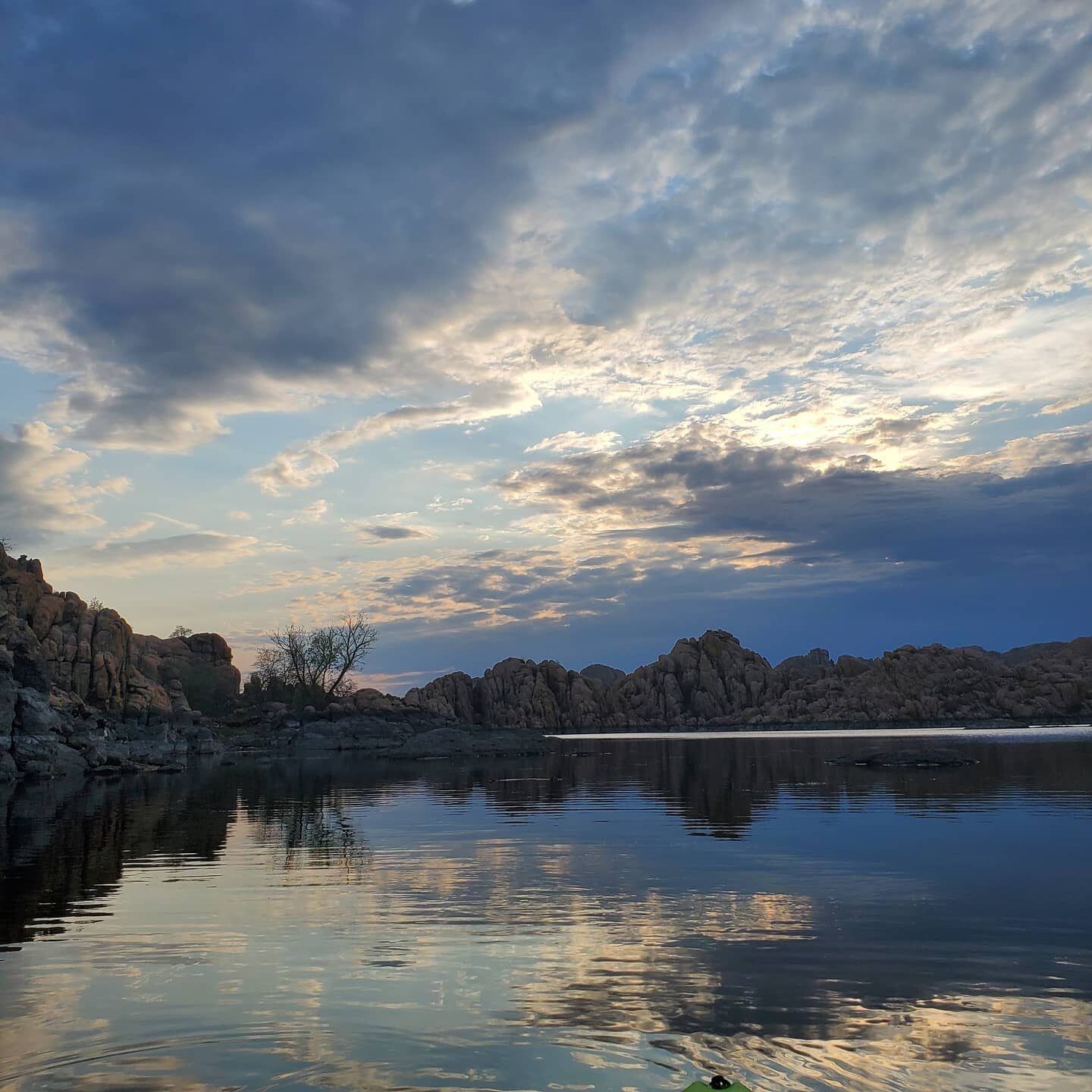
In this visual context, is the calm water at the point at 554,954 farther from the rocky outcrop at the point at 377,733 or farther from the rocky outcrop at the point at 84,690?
the rocky outcrop at the point at 377,733

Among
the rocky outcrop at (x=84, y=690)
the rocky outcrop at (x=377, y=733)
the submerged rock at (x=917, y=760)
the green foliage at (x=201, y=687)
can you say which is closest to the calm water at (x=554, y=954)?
the submerged rock at (x=917, y=760)

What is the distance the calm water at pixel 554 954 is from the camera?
8.53 metres

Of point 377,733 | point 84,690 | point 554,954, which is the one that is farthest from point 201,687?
point 554,954

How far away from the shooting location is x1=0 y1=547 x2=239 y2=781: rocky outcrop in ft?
190

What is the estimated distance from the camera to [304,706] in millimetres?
142375

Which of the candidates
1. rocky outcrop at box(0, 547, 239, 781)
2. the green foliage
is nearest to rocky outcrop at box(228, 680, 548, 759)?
rocky outcrop at box(0, 547, 239, 781)

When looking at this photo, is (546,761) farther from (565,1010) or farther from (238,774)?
(565,1010)

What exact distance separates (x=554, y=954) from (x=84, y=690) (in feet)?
329

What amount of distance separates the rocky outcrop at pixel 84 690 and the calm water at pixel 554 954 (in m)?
32.8

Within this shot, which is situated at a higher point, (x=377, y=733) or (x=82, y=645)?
(x=82, y=645)

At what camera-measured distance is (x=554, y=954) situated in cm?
1266

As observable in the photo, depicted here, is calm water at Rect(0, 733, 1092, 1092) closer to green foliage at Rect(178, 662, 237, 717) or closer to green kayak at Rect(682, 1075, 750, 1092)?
green kayak at Rect(682, 1075, 750, 1092)

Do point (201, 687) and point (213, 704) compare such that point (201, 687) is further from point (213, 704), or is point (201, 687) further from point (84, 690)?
point (84, 690)

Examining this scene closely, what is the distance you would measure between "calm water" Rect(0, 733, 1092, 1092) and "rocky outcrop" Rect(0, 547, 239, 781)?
32767 mm
